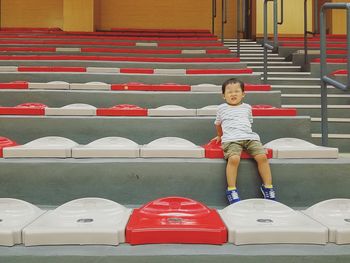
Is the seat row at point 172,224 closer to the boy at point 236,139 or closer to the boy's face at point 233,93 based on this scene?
the boy at point 236,139

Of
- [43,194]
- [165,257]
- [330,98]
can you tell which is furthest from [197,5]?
[165,257]

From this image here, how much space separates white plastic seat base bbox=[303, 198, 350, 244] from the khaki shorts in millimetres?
378

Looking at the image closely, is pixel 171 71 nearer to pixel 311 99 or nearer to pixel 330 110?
pixel 311 99

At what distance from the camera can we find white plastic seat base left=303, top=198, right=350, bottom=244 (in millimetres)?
1130

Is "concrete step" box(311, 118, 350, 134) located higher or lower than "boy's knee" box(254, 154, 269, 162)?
higher

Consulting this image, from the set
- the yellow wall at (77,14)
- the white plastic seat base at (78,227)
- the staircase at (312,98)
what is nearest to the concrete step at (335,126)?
the staircase at (312,98)

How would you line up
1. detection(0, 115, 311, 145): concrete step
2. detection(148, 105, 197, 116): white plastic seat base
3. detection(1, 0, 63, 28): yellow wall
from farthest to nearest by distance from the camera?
detection(1, 0, 63, 28): yellow wall < detection(148, 105, 197, 116): white plastic seat base < detection(0, 115, 311, 145): concrete step

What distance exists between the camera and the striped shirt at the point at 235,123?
5.76 ft

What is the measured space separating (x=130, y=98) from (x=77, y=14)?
5084 millimetres

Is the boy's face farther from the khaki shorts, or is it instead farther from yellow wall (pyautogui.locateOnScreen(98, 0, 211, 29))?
yellow wall (pyautogui.locateOnScreen(98, 0, 211, 29))

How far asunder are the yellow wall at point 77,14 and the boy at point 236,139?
5772 millimetres

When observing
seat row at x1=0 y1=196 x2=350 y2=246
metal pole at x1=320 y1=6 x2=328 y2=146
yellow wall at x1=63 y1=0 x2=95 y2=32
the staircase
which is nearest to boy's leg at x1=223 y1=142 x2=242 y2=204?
seat row at x1=0 y1=196 x2=350 y2=246

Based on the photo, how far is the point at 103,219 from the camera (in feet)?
4.00

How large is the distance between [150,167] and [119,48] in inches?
Answer: 130
